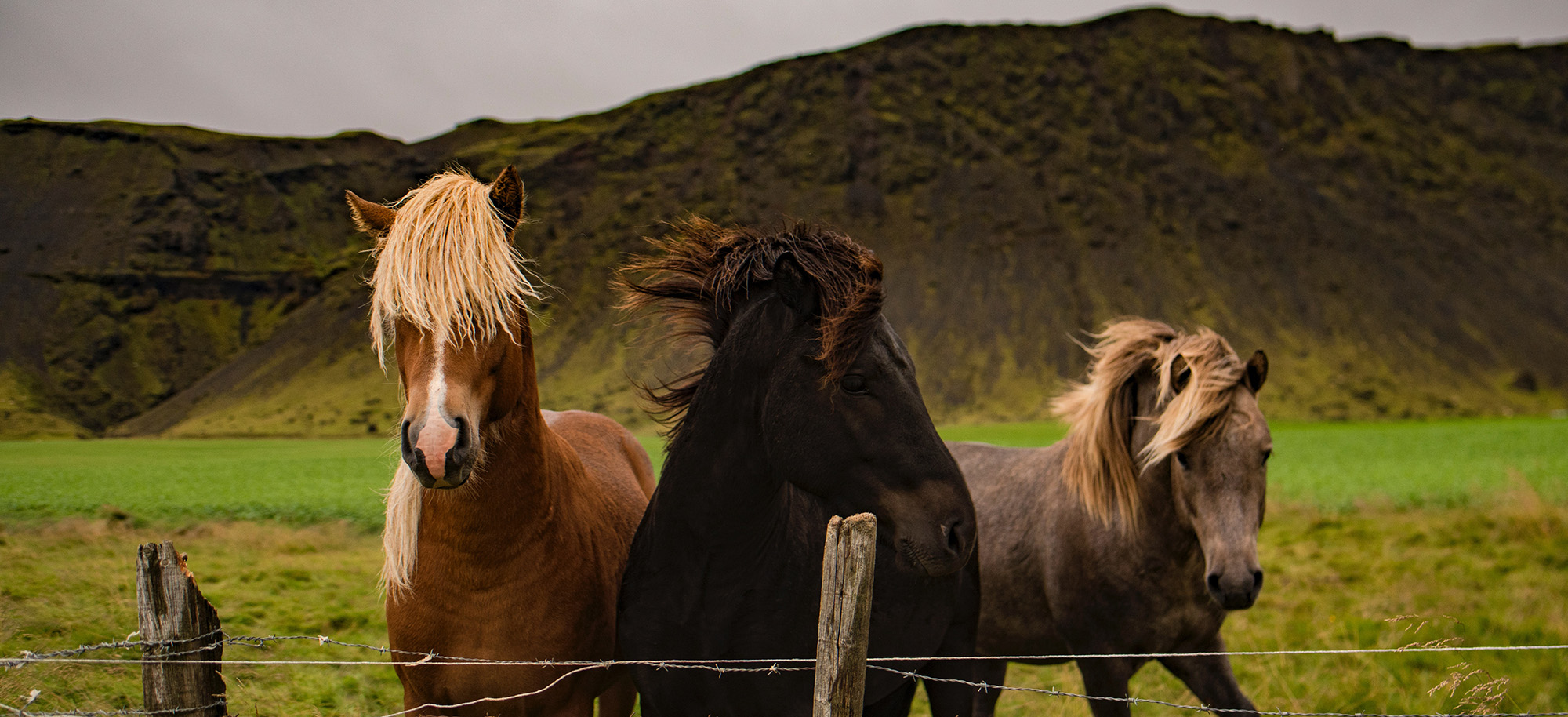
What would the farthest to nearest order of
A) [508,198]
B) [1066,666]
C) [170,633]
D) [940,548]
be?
[1066,666], [508,198], [940,548], [170,633]

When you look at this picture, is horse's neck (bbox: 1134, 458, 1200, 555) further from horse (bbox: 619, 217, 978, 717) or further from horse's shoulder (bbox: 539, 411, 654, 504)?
horse's shoulder (bbox: 539, 411, 654, 504)

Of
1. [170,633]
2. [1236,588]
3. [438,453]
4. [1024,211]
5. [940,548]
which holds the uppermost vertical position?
[1024,211]

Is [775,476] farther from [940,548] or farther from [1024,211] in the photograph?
[1024,211]

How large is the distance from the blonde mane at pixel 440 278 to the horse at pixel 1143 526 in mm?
3251

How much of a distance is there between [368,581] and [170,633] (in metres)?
7.23

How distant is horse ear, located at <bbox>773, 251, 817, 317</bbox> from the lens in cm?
270

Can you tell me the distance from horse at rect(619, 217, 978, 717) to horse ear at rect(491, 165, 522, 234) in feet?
1.53

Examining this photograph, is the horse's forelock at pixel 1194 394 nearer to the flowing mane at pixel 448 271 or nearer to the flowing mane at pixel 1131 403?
the flowing mane at pixel 1131 403

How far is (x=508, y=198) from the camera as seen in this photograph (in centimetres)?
297

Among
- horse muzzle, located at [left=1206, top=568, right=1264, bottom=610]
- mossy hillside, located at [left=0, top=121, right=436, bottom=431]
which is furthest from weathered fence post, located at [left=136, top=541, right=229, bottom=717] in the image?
mossy hillside, located at [left=0, top=121, right=436, bottom=431]

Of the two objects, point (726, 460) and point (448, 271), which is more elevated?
point (448, 271)

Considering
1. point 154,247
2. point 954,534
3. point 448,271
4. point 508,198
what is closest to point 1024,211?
point 154,247

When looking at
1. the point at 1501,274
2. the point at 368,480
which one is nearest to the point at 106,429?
the point at 368,480

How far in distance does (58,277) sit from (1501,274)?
90.8 m
